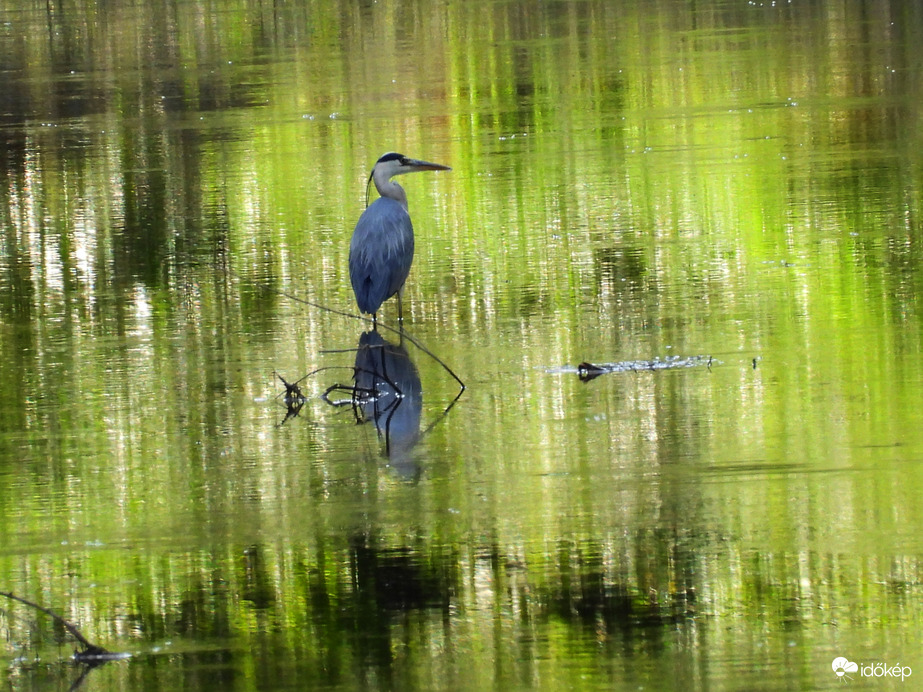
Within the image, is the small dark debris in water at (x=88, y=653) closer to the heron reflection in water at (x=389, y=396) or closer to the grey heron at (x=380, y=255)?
the heron reflection in water at (x=389, y=396)

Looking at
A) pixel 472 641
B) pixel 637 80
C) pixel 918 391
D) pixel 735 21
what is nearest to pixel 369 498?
pixel 472 641

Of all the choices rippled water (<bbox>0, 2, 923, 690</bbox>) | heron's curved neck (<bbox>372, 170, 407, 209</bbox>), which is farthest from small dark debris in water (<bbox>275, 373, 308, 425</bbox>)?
heron's curved neck (<bbox>372, 170, 407, 209</bbox>)

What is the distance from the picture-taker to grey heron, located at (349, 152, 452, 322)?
30.0 ft

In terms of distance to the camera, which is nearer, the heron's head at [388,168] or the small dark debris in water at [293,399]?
the small dark debris in water at [293,399]

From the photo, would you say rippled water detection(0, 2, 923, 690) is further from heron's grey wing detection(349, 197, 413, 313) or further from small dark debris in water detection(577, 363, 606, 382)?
heron's grey wing detection(349, 197, 413, 313)

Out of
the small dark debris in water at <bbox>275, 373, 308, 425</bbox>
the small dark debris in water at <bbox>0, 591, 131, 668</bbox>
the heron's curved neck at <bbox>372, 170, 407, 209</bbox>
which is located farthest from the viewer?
the heron's curved neck at <bbox>372, 170, 407, 209</bbox>

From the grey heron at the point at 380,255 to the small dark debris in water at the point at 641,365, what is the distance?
1.58 metres

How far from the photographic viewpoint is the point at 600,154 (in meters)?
14.6

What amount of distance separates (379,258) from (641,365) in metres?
1.99

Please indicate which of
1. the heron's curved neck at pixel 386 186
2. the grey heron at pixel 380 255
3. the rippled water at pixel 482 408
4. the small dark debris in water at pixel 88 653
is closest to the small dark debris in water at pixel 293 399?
the rippled water at pixel 482 408

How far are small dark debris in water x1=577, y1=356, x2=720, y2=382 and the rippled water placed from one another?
2 centimetres

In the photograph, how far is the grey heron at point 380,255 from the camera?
9.16 meters

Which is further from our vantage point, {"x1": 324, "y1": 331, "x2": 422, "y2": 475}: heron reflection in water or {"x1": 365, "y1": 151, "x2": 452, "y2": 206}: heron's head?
{"x1": 365, "y1": 151, "x2": 452, "y2": 206}: heron's head

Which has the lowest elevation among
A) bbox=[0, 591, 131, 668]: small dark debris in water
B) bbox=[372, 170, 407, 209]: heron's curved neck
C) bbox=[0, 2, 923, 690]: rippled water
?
bbox=[0, 591, 131, 668]: small dark debris in water
